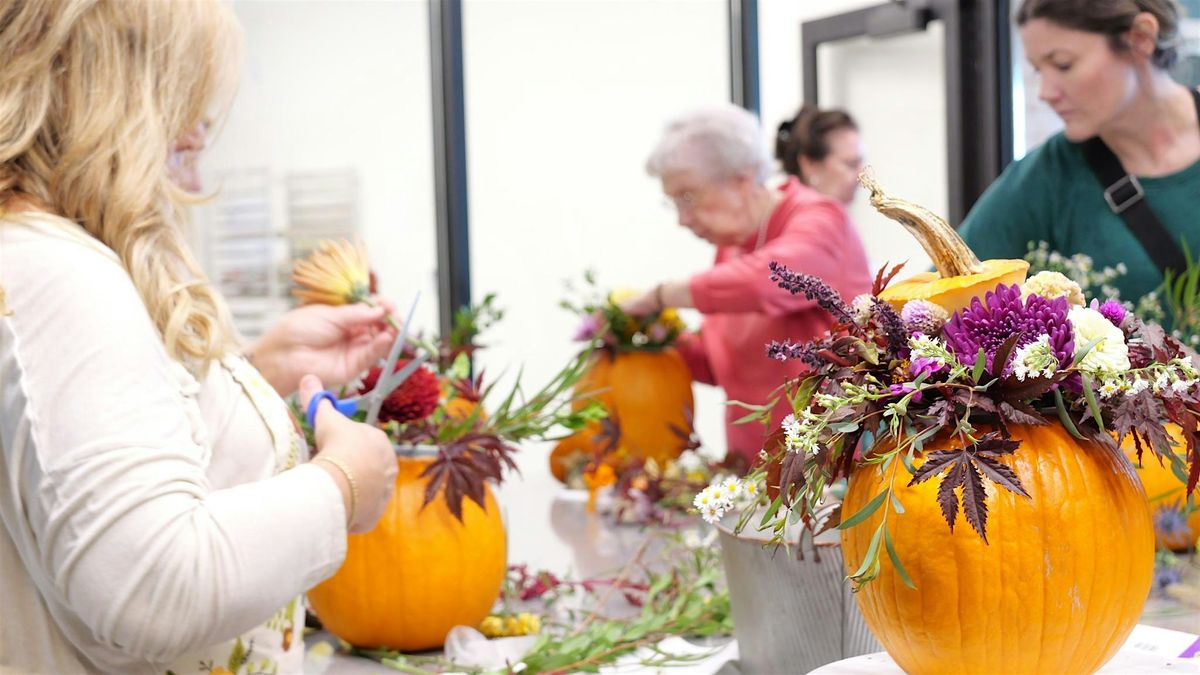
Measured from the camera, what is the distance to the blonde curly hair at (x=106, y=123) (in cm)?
102

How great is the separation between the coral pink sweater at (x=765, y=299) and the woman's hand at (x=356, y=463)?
49.0 inches

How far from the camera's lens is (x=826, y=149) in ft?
11.4

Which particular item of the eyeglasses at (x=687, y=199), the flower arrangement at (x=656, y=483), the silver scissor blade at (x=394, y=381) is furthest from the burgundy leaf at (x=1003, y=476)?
the eyeglasses at (x=687, y=199)

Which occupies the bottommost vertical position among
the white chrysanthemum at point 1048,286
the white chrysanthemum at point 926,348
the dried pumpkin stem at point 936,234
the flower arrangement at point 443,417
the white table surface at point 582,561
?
the white table surface at point 582,561

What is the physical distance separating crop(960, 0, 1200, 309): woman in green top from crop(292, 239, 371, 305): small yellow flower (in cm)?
119

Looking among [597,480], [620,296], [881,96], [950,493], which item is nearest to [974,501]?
[950,493]

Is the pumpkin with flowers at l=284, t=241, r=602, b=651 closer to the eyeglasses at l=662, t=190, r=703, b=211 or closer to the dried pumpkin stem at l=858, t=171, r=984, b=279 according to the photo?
the dried pumpkin stem at l=858, t=171, r=984, b=279

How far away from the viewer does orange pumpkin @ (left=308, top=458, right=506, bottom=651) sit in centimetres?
143

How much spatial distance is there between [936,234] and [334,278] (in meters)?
0.92

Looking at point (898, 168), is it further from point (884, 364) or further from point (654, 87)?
point (884, 364)

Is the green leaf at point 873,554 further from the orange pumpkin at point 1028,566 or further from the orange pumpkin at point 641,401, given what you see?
the orange pumpkin at point 641,401

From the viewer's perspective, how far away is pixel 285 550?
1.02m

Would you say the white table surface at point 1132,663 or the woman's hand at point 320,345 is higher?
the woman's hand at point 320,345

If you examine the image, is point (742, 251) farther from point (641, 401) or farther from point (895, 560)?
point (895, 560)
